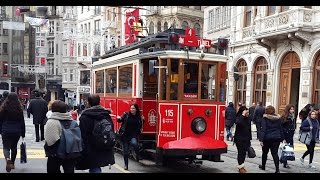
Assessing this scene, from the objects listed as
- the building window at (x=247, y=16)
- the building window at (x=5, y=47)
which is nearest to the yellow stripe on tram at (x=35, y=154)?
the building window at (x=247, y=16)

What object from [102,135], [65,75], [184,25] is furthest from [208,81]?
[65,75]

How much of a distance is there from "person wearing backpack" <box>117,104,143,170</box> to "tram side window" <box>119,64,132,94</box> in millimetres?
1390

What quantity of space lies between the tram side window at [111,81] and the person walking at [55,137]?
6091 millimetres

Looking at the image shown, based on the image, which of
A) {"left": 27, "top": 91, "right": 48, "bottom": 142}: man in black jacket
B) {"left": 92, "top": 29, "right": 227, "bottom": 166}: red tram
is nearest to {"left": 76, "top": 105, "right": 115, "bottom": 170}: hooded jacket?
{"left": 92, "top": 29, "right": 227, "bottom": 166}: red tram

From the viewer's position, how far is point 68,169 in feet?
20.5

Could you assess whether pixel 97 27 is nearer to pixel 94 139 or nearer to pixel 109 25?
pixel 109 25

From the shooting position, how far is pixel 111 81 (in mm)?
12812

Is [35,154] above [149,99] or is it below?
below

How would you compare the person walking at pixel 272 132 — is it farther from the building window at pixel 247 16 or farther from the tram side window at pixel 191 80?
the building window at pixel 247 16

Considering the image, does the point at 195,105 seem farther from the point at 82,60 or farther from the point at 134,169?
the point at 82,60

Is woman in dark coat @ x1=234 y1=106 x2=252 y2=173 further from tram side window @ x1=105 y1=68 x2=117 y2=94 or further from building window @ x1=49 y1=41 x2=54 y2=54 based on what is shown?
building window @ x1=49 y1=41 x2=54 y2=54

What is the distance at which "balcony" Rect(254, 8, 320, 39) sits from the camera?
67.5 ft

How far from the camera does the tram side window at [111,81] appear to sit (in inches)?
488

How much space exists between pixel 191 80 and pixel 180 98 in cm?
54
